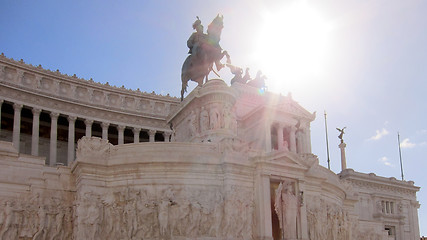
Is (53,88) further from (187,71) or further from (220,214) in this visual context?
(220,214)

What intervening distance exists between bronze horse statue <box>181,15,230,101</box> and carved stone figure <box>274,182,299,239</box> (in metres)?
12.6

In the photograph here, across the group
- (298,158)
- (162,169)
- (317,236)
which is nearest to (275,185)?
(298,158)

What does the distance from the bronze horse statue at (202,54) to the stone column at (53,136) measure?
20.6 meters

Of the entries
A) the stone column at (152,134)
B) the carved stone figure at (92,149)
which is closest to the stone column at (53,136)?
the stone column at (152,134)

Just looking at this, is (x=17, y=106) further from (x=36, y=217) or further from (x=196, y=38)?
(x=36, y=217)

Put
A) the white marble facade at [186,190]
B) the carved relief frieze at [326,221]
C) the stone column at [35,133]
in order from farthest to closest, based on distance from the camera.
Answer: the stone column at [35,133] < the carved relief frieze at [326,221] < the white marble facade at [186,190]

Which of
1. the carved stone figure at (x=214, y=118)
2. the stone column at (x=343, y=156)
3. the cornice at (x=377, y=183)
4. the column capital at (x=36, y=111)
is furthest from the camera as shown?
the stone column at (x=343, y=156)

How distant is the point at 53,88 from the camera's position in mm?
59500

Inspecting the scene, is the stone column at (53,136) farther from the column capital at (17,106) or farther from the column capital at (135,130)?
the column capital at (135,130)

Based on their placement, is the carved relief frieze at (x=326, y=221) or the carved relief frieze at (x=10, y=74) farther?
the carved relief frieze at (x=10, y=74)

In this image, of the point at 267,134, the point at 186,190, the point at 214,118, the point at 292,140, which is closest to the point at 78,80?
the point at 267,134

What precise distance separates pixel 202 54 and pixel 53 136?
23988 mm

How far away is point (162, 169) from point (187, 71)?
45.1 feet

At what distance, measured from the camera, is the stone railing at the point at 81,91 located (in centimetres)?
5653
